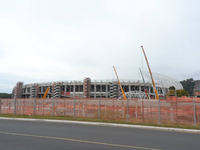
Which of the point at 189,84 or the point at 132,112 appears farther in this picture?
the point at 189,84

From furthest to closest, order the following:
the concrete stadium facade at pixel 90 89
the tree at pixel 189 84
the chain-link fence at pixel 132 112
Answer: the tree at pixel 189 84
the concrete stadium facade at pixel 90 89
the chain-link fence at pixel 132 112

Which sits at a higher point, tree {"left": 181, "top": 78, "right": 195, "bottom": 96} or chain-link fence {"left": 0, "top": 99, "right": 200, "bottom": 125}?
tree {"left": 181, "top": 78, "right": 195, "bottom": 96}

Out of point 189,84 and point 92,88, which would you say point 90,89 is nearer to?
point 92,88

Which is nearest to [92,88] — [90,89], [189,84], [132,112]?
[90,89]

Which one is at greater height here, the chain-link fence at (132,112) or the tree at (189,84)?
the tree at (189,84)

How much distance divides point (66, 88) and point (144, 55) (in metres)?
43.0

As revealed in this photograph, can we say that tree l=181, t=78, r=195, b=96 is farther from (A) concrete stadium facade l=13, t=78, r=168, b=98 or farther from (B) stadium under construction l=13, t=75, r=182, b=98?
(A) concrete stadium facade l=13, t=78, r=168, b=98

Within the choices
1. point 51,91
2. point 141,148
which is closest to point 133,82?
point 51,91

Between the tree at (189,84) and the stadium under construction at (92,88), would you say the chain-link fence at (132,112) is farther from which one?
the tree at (189,84)

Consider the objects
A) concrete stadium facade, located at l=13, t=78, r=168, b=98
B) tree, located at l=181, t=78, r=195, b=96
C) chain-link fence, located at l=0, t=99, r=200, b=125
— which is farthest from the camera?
tree, located at l=181, t=78, r=195, b=96

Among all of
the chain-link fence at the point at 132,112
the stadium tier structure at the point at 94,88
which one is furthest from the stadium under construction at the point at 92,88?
the chain-link fence at the point at 132,112

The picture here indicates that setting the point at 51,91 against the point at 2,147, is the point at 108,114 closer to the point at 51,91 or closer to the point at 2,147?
the point at 2,147

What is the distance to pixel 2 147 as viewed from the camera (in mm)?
6934

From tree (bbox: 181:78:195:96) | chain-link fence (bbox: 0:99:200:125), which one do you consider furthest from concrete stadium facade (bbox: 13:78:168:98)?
chain-link fence (bbox: 0:99:200:125)
